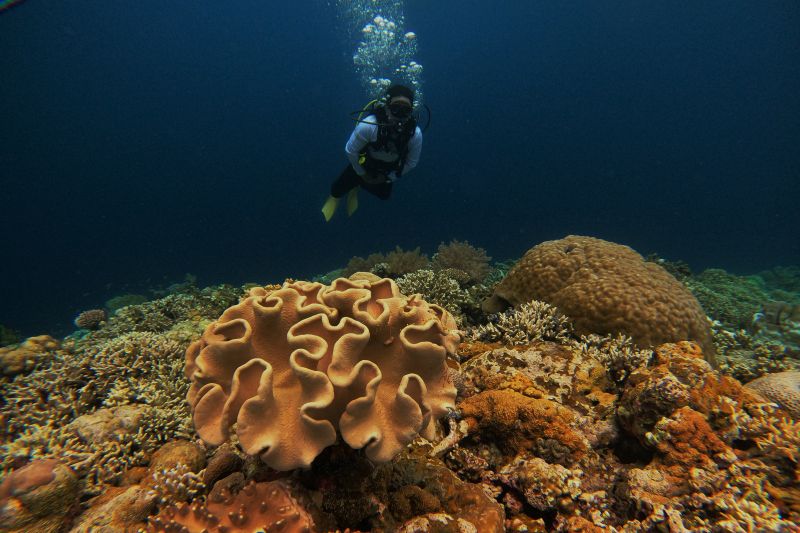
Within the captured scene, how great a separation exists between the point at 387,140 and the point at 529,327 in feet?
19.3

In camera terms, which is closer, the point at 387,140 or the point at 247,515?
the point at 247,515

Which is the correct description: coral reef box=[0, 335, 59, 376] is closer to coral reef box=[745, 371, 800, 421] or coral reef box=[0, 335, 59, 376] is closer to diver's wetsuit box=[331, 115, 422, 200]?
diver's wetsuit box=[331, 115, 422, 200]

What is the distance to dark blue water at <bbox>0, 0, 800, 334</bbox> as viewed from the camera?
3314 inches

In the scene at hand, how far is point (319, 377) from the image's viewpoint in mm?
1672

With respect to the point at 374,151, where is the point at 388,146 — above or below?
above

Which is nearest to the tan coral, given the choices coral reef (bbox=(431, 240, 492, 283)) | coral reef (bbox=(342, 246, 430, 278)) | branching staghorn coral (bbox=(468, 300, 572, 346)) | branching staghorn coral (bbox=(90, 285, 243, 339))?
branching staghorn coral (bbox=(468, 300, 572, 346))

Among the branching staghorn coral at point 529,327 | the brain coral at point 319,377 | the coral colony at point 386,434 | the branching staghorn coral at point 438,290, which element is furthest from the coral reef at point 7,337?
the branching staghorn coral at point 529,327

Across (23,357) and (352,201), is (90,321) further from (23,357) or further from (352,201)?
(352,201)

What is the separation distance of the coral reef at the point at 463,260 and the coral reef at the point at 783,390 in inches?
226

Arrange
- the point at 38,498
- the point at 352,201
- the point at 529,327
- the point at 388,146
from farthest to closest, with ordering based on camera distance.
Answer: the point at 352,201, the point at 388,146, the point at 529,327, the point at 38,498

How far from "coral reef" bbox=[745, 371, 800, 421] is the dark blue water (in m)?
73.3

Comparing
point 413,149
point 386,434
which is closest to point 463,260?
point 413,149

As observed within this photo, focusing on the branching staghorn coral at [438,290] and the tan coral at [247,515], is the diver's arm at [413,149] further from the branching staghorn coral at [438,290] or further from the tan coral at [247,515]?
the tan coral at [247,515]

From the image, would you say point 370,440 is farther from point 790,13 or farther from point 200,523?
→ point 790,13
